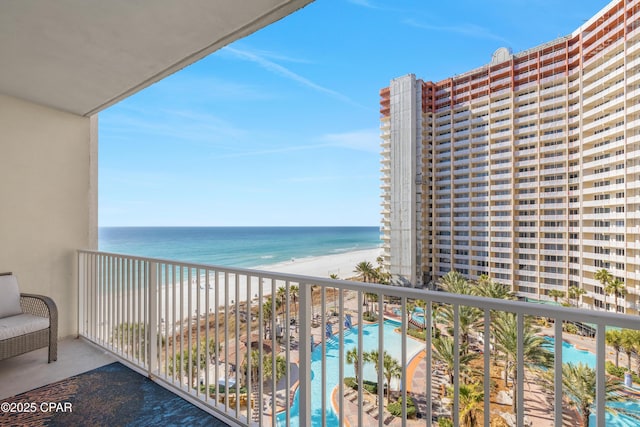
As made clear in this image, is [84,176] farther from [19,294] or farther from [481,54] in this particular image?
[481,54]

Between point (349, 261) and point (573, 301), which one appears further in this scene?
point (349, 261)

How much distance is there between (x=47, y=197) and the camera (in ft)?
10.3

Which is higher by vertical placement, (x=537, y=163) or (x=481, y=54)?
(x=481, y=54)

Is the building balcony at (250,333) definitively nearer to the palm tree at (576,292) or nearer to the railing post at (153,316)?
the railing post at (153,316)

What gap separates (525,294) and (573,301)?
1.92 meters

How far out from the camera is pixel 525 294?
15711mm

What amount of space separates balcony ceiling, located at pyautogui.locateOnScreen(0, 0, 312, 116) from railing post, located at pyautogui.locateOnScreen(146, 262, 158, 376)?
1.55 metres

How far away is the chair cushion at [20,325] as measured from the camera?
92.6 inches

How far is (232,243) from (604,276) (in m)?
27.5

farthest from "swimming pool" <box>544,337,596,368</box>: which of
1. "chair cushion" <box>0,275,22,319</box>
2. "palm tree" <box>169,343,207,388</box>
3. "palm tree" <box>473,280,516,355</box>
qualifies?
"palm tree" <box>473,280,516,355</box>

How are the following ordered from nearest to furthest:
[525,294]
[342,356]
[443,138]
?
1. [342,356]
2. [525,294]
3. [443,138]

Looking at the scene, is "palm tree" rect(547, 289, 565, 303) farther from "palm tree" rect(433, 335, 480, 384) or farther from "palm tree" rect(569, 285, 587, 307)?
"palm tree" rect(433, 335, 480, 384)

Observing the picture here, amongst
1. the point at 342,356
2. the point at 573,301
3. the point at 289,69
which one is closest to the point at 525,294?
the point at 573,301

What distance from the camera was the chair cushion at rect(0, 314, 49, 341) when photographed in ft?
7.72
